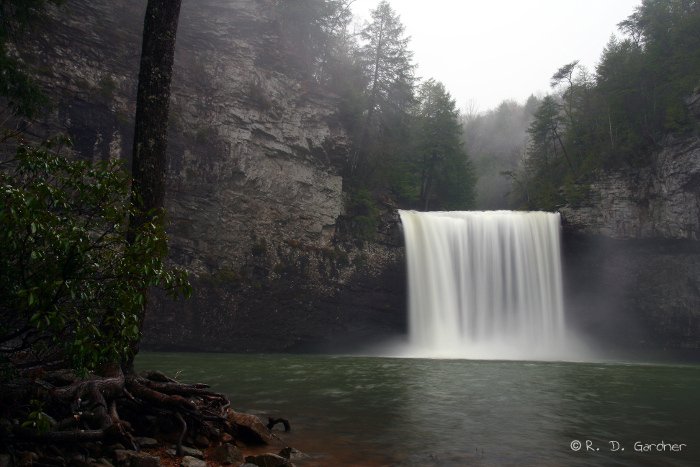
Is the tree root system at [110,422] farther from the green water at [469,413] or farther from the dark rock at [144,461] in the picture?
the green water at [469,413]

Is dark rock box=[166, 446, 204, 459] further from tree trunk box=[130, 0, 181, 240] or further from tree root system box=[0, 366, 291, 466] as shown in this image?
tree trunk box=[130, 0, 181, 240]

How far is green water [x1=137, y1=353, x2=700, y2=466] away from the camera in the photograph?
6.57 meters

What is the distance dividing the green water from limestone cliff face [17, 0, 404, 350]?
9771mm

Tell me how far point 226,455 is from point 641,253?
33.4m

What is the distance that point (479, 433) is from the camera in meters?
7.89

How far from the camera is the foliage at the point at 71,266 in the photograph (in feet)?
12.9

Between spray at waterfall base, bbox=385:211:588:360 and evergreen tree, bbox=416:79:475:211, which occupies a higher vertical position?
evergreen tree, bbox=416:79:475:211

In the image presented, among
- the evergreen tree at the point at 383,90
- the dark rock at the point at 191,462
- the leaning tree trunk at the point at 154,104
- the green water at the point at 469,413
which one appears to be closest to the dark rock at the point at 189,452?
the dark rock at the point at 191,462

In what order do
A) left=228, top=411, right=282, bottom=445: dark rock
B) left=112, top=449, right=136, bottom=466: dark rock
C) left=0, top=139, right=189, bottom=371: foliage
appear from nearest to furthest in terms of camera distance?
left=0, top=139, right=189, bottom=371: foliage, left=112, top=449, right=136, bottom=466: dark rock, left=228, top=411, right=282, bottom=445: dark rock

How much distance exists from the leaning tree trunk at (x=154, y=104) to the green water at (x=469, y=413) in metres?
4.27

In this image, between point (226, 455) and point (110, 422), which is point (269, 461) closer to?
point (226, 455)

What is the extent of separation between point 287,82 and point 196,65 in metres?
5.73

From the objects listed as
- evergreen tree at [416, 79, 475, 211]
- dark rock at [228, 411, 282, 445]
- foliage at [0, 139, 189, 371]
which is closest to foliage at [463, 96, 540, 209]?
evergreen tree at [416, 79, 475, 211]

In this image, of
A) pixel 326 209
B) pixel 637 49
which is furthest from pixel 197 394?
pixel 637 49
